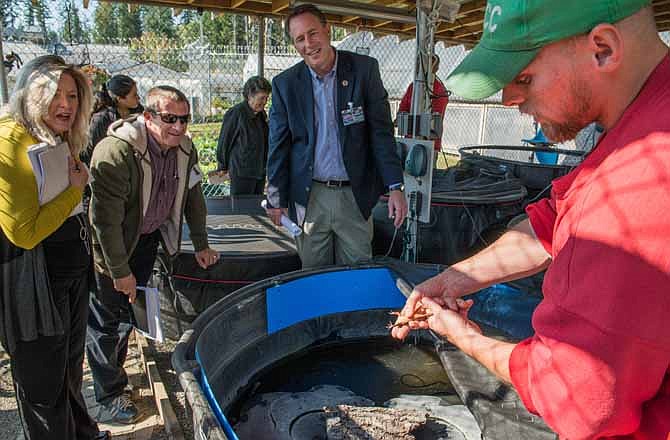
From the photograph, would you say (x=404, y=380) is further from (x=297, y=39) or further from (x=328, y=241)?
(x=297, y=39)

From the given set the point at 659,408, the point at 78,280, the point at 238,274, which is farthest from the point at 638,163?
the point at 238,274

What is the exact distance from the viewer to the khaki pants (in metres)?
2.92

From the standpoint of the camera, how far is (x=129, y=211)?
2.48 m

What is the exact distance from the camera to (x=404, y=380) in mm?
2529

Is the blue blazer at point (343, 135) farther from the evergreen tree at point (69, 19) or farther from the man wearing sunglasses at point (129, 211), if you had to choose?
the evergreen tree at point (69, 19)

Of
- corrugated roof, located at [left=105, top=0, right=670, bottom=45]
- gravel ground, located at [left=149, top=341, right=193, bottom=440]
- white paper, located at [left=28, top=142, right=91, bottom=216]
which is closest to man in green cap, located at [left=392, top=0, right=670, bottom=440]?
white paper, located at [left=28, top=142, right=91, bottom=216]

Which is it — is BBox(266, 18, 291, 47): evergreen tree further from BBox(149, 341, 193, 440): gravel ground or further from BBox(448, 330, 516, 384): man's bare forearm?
BBox(448, 330, 516, 384): man's bare forearm

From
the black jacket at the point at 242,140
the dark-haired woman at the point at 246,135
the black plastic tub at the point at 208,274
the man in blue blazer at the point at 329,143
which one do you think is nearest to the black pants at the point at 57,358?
the black plastic tub at the point at 208,274

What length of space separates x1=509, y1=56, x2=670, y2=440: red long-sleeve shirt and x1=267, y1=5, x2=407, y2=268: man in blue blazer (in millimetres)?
2081

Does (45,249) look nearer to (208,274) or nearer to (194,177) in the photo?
(194,177)

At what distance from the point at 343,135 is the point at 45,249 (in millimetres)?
1589

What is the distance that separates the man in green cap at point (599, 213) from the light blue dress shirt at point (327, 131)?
1907 mm

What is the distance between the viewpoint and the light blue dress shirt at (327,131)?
284 cm

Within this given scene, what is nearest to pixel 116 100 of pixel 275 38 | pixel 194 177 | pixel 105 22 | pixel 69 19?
pixel 69 19
